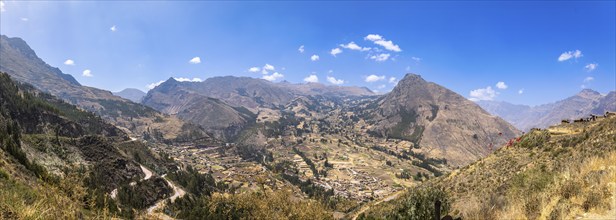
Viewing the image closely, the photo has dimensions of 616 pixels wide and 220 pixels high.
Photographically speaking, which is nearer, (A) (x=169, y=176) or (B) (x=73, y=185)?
Result: (B) (x=73, y=185)

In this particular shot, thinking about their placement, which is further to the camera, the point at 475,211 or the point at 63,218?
the point at 475,211

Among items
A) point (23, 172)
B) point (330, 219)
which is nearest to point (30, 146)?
point (23, 172)

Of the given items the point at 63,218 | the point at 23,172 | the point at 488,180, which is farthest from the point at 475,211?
the point at 23,172

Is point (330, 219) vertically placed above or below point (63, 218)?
below

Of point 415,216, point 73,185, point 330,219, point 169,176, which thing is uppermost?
point 73,185

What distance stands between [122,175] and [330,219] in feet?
481

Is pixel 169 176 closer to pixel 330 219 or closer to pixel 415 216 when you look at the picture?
pixel 330 219

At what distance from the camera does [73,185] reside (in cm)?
1173

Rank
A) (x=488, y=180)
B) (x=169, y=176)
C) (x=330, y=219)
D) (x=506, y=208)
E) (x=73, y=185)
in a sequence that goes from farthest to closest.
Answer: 1. (x=169, y=176)
2. (x=488, y=180)
3. (x=330, y=219)
4. (x=506, y=208)
5. (x=73, y=185)

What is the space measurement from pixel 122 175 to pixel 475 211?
166463mm

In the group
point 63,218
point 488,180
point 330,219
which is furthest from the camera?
point 488,180

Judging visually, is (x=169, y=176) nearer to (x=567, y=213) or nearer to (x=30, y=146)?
(x=30, y=146)

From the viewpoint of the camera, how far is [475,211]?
1805 cm

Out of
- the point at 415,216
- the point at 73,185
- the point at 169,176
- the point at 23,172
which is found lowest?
the point at 169,176
